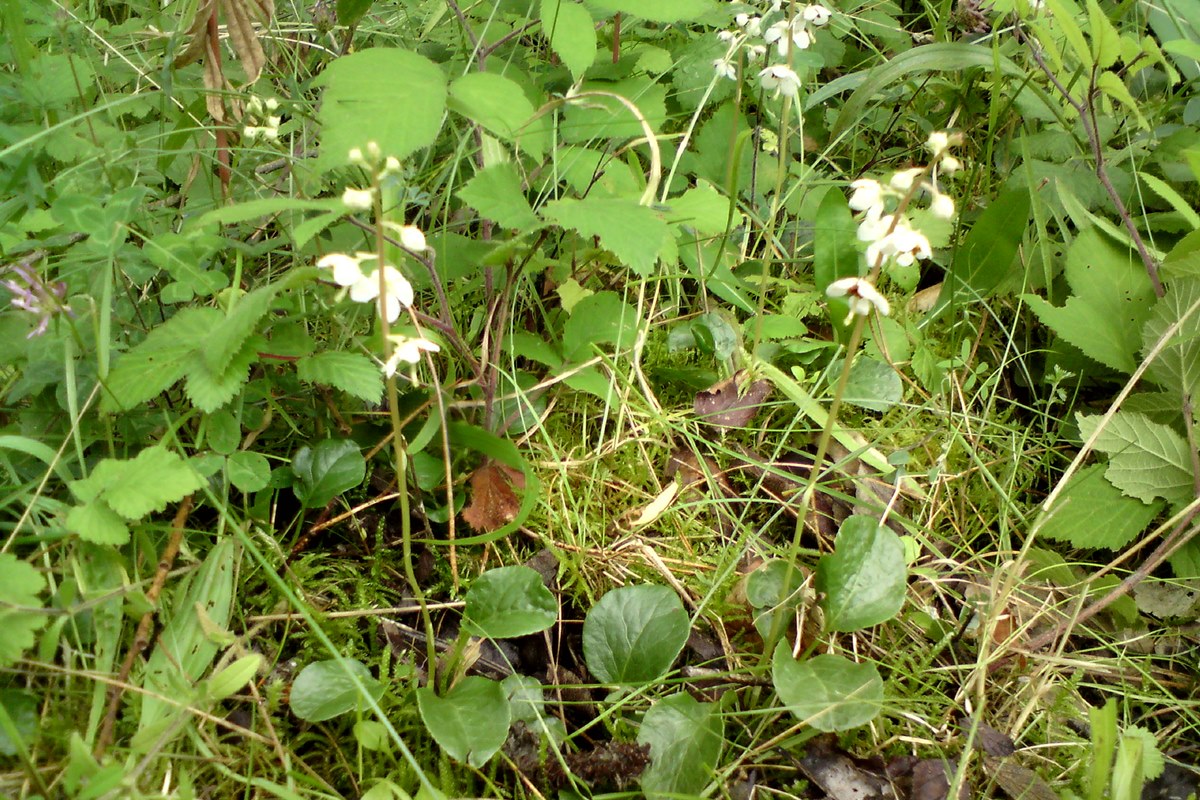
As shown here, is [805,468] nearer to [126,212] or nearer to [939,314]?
[939,314]

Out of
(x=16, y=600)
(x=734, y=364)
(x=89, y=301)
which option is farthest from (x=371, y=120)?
(x=734, y=364)

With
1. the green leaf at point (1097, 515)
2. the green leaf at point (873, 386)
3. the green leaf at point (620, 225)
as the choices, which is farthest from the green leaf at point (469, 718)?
the green leaf at point (1097, 515)

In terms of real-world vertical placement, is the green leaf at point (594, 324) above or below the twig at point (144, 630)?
above

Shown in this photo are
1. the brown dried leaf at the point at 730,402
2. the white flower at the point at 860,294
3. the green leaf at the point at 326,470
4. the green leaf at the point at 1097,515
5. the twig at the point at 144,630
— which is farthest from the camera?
the brown dried leaf at the point at 730,402

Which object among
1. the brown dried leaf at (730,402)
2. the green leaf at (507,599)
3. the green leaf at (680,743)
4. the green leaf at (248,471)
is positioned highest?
the green leaf at (248,471)

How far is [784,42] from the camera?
1668mm

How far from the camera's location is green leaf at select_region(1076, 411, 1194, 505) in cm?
160

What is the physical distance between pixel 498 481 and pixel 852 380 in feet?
2.62

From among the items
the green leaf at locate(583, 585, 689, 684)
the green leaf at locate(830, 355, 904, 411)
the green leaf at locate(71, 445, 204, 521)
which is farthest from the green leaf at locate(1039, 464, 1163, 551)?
the green leaf at locate(71, 445, 204, 521)

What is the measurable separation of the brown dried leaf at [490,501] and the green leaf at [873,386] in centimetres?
74

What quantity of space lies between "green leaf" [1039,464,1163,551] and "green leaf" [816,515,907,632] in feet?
1.44

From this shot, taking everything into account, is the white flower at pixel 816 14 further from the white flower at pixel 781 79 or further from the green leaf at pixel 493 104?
the green leaf at pixel 493 104

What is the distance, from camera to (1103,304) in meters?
1.80

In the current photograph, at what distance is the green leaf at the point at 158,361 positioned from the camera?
1.20 meters
